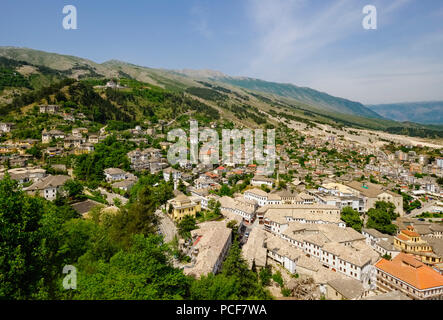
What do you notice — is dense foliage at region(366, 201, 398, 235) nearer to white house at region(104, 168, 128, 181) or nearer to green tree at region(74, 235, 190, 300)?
green tree at region(74, 235, 190, 300)

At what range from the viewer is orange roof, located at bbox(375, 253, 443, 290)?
16.8 m

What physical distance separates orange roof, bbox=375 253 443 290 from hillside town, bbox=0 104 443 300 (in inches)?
2.7

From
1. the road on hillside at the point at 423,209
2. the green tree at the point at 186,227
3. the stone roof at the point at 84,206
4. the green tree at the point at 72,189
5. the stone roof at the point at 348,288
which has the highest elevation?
the green tree at the point at 72,189

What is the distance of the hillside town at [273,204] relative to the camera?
1864 cm

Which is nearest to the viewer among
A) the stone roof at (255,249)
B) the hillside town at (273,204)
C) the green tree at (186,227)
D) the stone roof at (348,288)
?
the stone roof at (348,288)

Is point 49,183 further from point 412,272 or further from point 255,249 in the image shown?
point 412,272

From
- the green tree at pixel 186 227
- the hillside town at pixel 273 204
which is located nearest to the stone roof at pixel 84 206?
the hillside town at pixel 273 204

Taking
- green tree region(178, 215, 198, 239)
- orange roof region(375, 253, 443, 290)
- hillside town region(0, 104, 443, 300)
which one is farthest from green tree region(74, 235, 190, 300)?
orange roof region(375, 253, 443, 290)

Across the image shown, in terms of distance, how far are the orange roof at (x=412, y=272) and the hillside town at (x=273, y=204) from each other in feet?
0.22

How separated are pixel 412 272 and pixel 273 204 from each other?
50.4ft

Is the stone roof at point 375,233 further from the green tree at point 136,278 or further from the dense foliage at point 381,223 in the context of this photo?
the green tree at point 136,278

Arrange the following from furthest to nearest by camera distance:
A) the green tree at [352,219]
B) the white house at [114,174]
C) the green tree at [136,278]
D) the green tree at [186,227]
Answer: the white house at [114,174], the green tree at [352,219], the green tree at [186,227], the green tree at [136,278]
